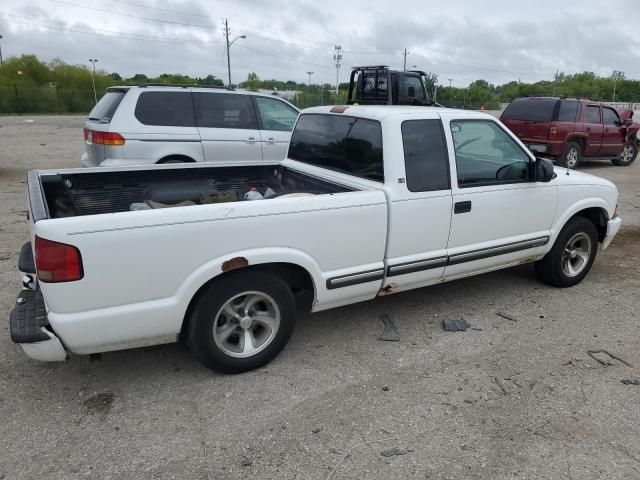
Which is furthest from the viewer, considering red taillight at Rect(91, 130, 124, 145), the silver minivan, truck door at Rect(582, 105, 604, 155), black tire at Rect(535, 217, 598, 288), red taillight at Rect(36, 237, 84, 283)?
truck door at Rect(582, 105, 604, 155)

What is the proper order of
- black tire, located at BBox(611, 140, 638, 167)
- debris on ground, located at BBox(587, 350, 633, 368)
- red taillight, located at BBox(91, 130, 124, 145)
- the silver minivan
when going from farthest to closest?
black tire, located at BBox(611, 140, 638, 167)
the silver minivan
red taillight, located at BBox(91, 130, 124, 145)
debris on ground, located at BBox(587, 350, 633, 368)

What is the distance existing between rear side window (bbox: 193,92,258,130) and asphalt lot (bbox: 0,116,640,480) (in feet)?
13.1

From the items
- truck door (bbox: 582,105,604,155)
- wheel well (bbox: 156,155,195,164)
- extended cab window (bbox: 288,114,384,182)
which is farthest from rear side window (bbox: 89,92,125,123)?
truck door (bbox: 582,105,604,155)

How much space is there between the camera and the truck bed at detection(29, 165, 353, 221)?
3924 mm

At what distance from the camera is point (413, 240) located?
3752 millimetres

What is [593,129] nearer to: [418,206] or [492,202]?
[492,202]

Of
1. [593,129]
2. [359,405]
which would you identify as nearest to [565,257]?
[359,405]

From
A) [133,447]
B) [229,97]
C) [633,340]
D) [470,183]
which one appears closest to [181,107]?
[229,97]

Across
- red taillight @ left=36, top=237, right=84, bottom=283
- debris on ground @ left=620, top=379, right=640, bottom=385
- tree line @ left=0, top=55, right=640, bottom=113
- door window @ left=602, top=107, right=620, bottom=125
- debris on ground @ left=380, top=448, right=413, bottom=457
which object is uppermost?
tree line @ left=0, top=55, right=640, bottom=113

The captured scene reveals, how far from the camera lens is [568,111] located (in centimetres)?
1239

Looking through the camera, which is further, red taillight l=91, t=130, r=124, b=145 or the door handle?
red taillight l=91, t=130, r=124, b=145

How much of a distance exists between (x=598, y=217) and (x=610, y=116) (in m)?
10.5

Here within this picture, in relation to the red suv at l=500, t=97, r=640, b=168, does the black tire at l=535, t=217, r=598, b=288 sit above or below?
below

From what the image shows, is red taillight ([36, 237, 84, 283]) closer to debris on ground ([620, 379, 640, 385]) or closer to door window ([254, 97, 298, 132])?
debris on ground ([620, 379, 640, 385])
